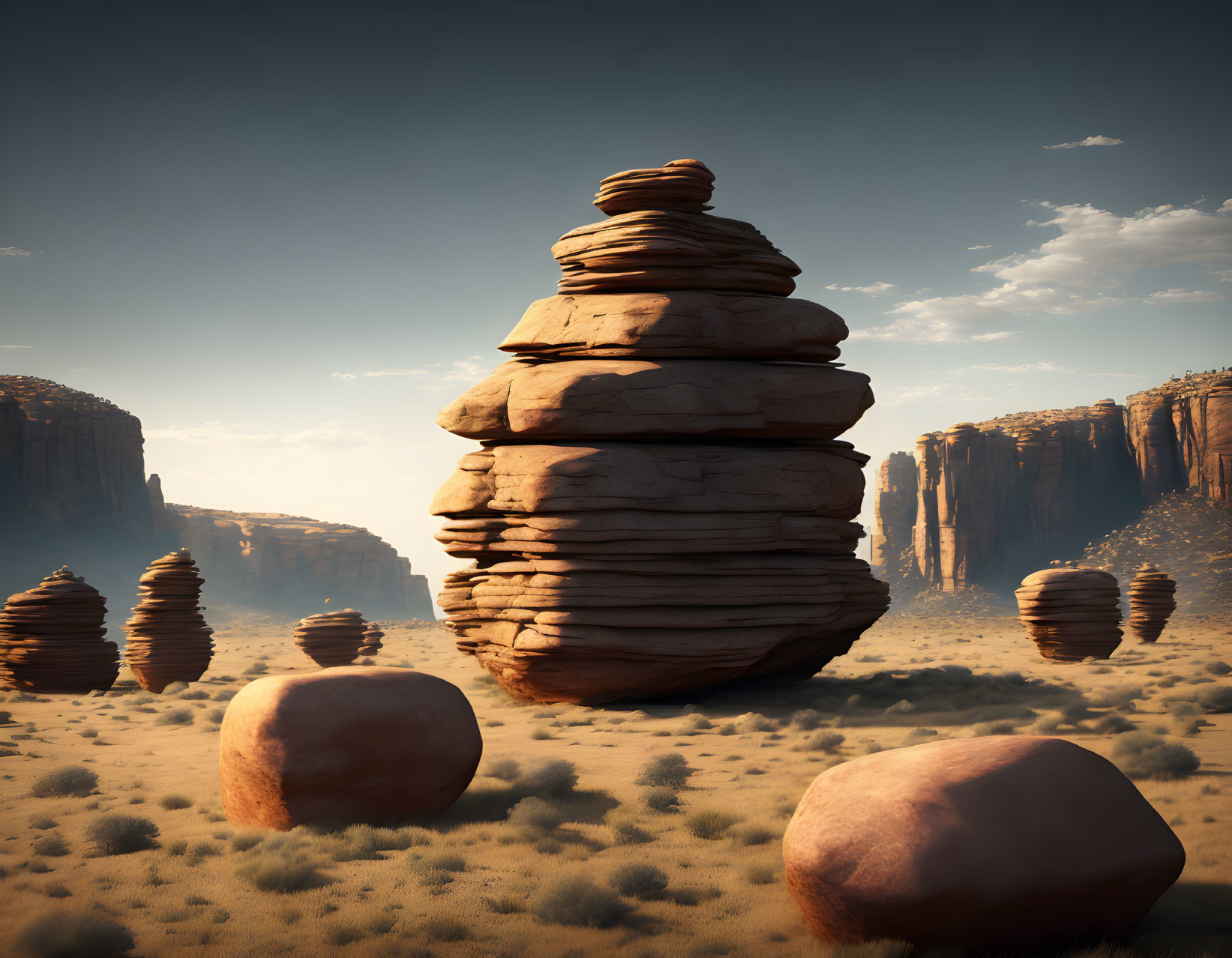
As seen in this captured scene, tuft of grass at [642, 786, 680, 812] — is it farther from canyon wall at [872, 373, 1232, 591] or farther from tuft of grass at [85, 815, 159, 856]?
canyon wall at [872, 373, 1232, 591]

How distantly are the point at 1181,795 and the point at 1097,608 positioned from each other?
51.8ft

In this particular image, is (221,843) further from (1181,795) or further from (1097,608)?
(1097,608)

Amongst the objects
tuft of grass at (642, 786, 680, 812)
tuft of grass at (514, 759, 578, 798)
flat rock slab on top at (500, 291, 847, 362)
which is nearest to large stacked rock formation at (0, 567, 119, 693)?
flat rock slab on top at (500, 291, 847, 362)

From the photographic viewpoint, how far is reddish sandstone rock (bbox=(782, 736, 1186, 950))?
4.45 meters

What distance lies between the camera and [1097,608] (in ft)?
72.0

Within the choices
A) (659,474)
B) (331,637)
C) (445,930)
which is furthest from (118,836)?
(331,637)

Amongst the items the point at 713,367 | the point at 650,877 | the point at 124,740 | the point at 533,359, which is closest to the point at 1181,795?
the point at 650,877

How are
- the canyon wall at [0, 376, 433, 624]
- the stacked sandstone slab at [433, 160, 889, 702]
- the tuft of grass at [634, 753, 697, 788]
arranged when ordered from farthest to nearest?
the canyon wall at [0, 376, 433, 624] < the stacked sandstone slab at [433, 160, 889, 702] < the tuft of grass at [634, 753, 697, 788]

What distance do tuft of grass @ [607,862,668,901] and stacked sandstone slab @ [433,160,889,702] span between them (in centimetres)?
874

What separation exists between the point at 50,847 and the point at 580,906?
4.99 metres

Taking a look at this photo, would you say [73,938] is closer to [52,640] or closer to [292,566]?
[52,640]

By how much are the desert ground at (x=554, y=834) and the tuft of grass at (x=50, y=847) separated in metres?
0.03

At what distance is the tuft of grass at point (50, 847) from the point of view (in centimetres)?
700

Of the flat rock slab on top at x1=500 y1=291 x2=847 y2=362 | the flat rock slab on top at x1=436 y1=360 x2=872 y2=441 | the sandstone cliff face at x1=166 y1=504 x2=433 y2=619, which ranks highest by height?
the flat rock slab on top at x1=500 y1=291 x2=847 y2=362
